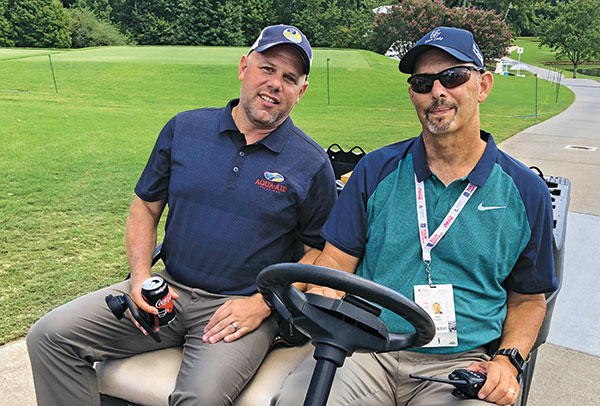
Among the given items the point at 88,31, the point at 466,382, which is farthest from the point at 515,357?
the point at 88,31

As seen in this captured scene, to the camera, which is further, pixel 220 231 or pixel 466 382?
pixel 220 231

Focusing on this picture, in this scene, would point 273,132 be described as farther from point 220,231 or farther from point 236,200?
point 220,231

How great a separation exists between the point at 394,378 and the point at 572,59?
55895 millimetres

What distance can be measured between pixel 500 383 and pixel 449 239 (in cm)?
48

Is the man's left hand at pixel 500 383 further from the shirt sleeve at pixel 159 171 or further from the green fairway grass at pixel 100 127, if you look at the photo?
the green fairway grass at pixel 100 127

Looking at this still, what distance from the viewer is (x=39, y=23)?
3328cm

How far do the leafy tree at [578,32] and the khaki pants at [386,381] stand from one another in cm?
5305

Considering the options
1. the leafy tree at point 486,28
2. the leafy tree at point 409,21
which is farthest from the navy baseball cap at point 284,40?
the leafy tree at point 486,28

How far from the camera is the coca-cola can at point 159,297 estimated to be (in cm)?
204

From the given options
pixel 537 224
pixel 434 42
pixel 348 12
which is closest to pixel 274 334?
pixel 537 224

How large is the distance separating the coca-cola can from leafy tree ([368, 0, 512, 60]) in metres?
38.4

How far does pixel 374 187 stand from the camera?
6.77ft

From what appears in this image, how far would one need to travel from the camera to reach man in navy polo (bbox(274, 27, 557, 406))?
6.19 ft

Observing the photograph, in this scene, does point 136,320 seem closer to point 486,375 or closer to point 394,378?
point 394,378
